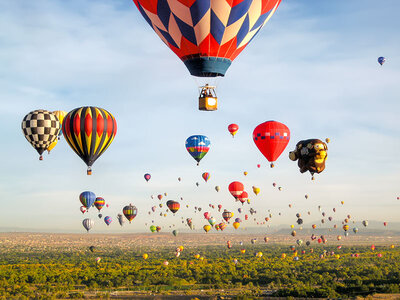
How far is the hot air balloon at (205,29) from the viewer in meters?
30.2

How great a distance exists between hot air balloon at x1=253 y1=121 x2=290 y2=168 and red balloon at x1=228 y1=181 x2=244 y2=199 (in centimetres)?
2294

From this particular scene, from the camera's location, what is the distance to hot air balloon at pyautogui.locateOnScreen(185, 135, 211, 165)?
54719mm

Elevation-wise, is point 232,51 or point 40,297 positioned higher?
point 232,51

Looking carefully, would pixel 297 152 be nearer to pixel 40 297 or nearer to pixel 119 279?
pixel 40 297

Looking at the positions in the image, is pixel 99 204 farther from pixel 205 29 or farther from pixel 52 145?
pixel 205 29

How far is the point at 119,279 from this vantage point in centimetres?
7725

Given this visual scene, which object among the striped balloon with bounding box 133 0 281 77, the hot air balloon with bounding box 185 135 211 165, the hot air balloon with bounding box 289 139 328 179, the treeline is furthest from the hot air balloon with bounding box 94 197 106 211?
the striped balloon with bounding box 133 0 281 77

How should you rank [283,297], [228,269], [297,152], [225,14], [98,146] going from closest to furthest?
[225,14], [297,152], [98,146], [283,297], [228,269]

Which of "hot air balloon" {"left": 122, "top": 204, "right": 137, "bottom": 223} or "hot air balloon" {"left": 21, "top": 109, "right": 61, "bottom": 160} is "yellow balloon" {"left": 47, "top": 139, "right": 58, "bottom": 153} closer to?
"hot air balloon" {"left": 21, "top": 109, "right": 61, "bottom": 160}

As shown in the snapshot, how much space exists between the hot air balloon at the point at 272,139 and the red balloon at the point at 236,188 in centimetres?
2294

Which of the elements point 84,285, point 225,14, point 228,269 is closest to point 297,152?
point 225,14

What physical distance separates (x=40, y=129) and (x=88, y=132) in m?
8.33

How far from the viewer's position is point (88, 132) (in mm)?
40750

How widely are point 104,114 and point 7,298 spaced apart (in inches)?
1095
